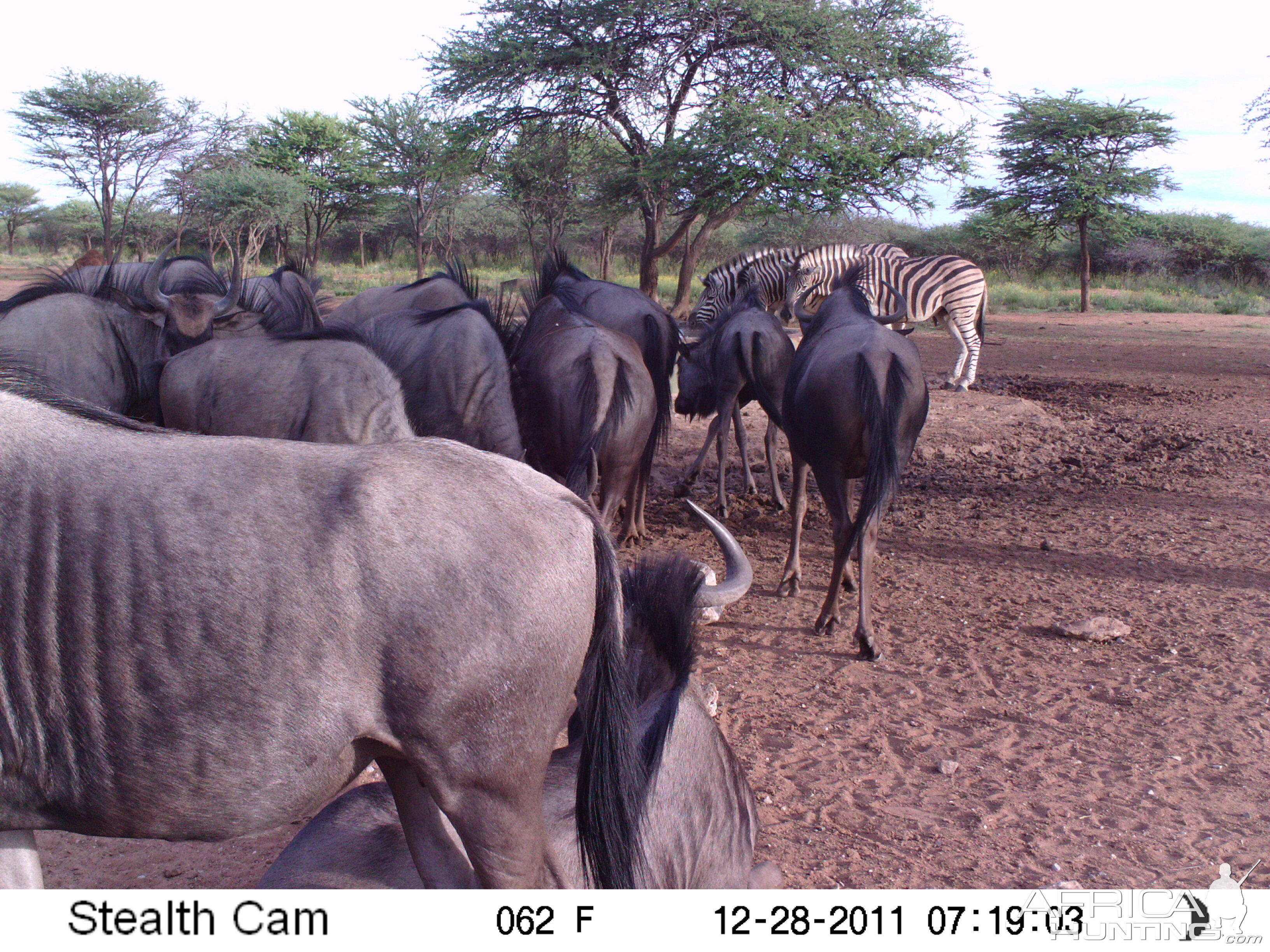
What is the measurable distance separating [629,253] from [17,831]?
117ft

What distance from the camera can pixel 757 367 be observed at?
7.02 m

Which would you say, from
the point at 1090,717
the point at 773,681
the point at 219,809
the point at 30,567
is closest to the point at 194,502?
the point at 30,567

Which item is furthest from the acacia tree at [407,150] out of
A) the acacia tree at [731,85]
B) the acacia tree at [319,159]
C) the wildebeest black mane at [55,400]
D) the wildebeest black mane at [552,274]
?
the wildebeest black mane at [55,400]

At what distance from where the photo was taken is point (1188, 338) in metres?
18.3

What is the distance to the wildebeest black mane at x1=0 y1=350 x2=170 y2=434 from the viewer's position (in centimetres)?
195

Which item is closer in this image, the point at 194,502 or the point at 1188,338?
the point at 194,502

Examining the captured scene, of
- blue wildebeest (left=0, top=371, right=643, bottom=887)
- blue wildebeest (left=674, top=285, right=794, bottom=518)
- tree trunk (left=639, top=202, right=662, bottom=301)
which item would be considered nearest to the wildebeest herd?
blue wildebeest (left=0, top=371, right=643, bottom=887)

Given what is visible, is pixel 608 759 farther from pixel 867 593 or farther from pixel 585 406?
pixel 585 406

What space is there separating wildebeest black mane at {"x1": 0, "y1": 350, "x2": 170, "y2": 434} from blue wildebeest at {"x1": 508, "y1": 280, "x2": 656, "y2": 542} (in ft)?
11.5

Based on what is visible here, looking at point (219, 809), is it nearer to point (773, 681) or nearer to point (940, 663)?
point (773, 681)

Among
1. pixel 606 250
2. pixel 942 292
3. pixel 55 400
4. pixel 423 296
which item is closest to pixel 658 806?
pixel 55 400

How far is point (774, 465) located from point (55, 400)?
615 cm
